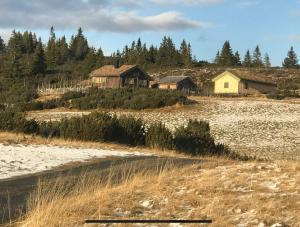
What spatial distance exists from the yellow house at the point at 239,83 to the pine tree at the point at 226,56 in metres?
56.6

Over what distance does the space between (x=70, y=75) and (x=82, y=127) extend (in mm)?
104446

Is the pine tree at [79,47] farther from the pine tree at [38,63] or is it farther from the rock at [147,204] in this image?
the rock at [147,204]

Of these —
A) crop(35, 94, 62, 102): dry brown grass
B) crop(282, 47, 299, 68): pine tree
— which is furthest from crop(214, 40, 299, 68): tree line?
crop(35, 94, 62, 102): dry brown grass

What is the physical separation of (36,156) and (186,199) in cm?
801

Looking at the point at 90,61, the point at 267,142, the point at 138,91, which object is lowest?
the point at 267,142

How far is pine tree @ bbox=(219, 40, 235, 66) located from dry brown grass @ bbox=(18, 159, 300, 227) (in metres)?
142

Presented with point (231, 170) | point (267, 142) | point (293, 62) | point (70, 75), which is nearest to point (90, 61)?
point (70, 75)

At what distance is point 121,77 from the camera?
92000 millimetres

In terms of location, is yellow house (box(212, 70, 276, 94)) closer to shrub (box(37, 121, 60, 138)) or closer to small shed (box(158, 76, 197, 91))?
small shed (box(158, 76, 197, 91))

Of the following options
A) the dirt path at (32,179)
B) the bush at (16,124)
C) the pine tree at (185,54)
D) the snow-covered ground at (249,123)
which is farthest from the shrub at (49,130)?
the pine tree at (185,54)

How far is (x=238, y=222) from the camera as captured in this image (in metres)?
6.62

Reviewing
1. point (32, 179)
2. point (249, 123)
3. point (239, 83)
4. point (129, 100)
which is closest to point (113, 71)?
point (239, 83)

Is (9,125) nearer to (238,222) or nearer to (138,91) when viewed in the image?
(238,222)

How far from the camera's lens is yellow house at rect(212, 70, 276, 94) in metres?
89.7
